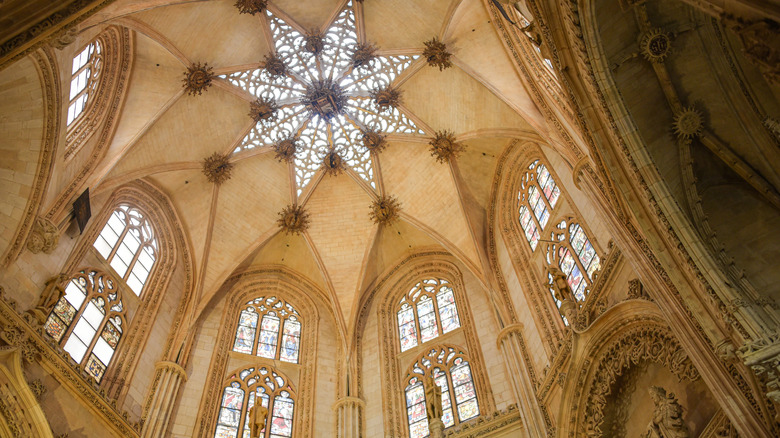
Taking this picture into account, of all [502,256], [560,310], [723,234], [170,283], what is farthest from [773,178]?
[170,283]

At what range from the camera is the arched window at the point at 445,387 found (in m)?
13.2

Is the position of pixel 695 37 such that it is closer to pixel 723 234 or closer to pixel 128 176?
pixel 723 234

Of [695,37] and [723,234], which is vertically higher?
[695,37]

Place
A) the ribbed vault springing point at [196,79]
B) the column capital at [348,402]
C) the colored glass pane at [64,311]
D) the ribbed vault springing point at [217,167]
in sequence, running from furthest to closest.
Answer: the ribbed vault springing point at [217,167] < the ribbed vault springing point at [196,79] < the column capital at [348,402] < the colored glass pane at [64,311]

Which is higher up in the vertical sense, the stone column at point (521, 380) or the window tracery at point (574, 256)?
the window tracery at point (574, 256)

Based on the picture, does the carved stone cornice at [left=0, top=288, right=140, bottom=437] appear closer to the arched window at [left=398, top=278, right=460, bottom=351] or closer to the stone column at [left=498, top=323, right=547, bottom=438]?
the arched window at [left=398, top=278, right=460, bottom=351]

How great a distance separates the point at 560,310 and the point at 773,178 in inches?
175

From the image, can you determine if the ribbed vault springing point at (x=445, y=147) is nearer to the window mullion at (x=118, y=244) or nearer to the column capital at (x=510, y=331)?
the column capital at (x=510, y=331)

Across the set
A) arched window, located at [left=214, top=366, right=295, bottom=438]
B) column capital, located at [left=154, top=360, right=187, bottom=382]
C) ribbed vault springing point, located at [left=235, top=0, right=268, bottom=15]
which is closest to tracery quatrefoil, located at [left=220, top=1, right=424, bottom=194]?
ribbed vault springing point, located at [left=235, top=0, right=268, bottom=15]

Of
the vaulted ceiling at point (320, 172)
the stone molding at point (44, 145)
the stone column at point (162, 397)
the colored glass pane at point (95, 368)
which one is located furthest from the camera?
the vaulted ceiling at point (320, 172)

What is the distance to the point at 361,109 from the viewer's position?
1742 centimetres

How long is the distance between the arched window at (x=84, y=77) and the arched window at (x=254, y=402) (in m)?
6.39

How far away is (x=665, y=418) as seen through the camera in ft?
29.5

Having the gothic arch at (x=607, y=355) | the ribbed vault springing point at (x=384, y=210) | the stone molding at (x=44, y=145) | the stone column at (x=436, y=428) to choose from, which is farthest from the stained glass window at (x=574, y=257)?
the stone molding at (x=44, y=145)
